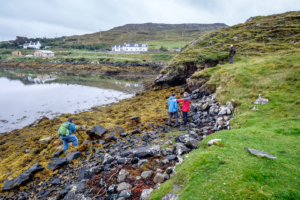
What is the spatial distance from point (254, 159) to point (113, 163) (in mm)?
6312

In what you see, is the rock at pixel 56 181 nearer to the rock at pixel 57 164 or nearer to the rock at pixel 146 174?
the rock at pixel 57 164

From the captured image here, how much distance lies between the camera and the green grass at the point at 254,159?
4.03 m

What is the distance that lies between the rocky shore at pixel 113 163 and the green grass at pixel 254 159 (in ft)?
2.71

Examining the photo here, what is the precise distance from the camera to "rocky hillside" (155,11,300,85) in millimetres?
22938

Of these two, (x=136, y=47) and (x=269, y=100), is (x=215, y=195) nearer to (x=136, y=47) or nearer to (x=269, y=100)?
(x=269, y=100)

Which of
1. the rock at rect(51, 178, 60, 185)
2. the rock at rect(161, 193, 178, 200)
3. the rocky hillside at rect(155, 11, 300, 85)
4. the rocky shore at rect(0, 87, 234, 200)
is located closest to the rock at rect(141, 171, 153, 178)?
the rocky shore at rect(0, 87, 234, 200)

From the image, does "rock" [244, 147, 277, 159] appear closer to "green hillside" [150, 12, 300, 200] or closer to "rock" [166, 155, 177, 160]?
"green hillside" [150, 12, 300, 200]

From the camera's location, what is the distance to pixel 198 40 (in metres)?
34.7

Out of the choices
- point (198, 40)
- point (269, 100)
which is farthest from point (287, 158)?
point (198, 40)

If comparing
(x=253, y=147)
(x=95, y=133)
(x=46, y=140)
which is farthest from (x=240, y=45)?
(x=46, y=140)

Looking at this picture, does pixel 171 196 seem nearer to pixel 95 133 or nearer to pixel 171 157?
pixel 171 157

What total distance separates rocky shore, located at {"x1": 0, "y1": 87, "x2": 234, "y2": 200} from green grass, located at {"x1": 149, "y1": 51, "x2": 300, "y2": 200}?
83cm

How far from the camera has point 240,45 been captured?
86.2 ft

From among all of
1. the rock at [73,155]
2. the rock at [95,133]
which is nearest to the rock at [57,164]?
the rock at [73,155]
